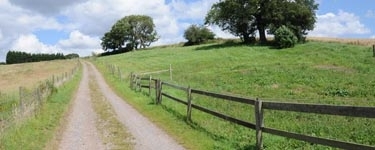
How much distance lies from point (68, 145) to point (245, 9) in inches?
2606

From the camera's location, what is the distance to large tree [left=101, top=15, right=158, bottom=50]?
490 feet

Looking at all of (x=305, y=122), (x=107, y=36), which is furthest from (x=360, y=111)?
(x=107, y=36)

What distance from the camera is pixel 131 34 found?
15125 centimetres

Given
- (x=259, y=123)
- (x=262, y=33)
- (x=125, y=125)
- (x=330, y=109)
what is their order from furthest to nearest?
(x=262, y=33) → (x=125, y=125) → (x=259, y=123) → (x=330, y=109)

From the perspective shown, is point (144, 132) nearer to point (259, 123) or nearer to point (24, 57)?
point (259, 123)

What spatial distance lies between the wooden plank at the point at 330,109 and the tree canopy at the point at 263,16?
64448 mm

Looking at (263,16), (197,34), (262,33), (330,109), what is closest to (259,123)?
(330,109)

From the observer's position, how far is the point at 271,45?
3002 inches

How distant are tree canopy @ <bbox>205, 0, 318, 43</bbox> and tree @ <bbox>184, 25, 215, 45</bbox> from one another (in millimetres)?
34716

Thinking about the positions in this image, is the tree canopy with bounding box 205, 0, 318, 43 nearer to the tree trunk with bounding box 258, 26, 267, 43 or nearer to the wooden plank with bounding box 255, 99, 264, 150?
the tree trunk with bounding box 258, 26, 267, 43

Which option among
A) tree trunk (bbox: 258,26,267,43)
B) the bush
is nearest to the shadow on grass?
the bush

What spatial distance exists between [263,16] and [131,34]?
79.6 metres

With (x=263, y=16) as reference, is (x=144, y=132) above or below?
below

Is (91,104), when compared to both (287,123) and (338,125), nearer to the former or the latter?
(287,123)
